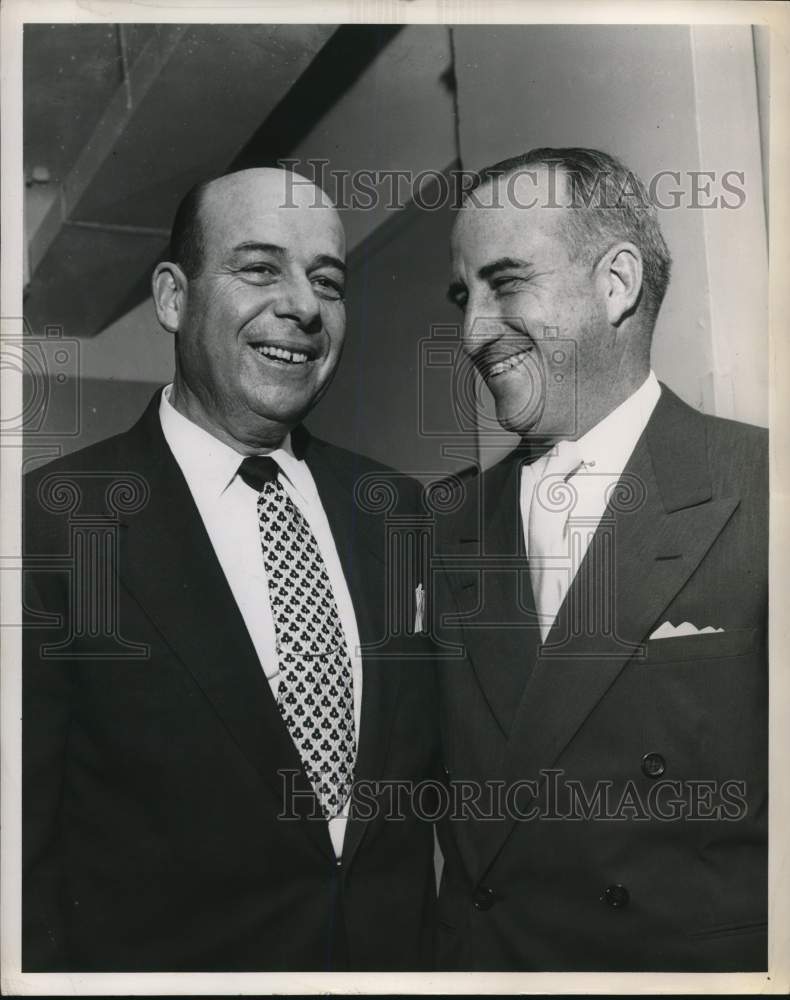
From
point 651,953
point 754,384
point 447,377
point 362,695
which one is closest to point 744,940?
point 651,953

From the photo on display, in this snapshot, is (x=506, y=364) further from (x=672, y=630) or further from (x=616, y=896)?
(x=616, y=896)

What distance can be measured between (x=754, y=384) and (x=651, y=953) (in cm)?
142

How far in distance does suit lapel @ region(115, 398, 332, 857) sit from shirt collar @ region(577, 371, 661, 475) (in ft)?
3.13

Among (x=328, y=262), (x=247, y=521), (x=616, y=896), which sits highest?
(x=328, y=262)

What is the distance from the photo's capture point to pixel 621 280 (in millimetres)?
2789

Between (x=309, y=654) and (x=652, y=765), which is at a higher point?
(x=309, y=654)

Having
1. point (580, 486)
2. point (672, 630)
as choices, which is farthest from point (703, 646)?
point (580, 486)

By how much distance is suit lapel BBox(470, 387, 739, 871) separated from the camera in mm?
2760

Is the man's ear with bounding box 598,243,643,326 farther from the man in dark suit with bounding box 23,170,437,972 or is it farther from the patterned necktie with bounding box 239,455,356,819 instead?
the patterned necktie with bounding box 239,455,356,819

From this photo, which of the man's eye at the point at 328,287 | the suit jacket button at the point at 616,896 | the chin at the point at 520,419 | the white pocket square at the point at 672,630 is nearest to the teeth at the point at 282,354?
the man's eye at the point at 328,287

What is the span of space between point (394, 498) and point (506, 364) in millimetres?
428

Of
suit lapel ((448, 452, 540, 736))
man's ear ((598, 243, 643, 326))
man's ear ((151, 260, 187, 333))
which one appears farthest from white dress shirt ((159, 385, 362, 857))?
man's ear ((598, 243, 643, 326))

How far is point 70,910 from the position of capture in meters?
2.82

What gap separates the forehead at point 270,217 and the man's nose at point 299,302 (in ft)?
0.24
